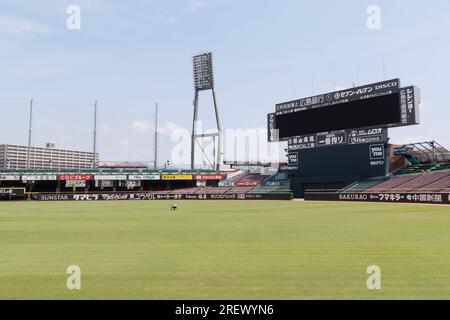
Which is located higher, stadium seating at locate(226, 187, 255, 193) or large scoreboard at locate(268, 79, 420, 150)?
large scoreboard at locate(268, 79, 420, 150)

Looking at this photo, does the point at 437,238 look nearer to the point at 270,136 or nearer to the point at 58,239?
the point at 58,239

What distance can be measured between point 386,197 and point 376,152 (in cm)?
954

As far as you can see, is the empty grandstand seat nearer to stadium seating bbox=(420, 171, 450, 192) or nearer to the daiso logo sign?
stadium seating bbox=(420, 171, 450, 192)

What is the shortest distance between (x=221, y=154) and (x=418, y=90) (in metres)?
48.2

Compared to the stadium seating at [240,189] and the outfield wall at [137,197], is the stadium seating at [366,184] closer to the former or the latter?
the outfield wall at [137,197]

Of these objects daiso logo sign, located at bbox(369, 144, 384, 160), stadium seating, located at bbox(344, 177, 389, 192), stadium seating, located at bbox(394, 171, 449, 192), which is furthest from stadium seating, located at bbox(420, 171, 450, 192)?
daiso logo sign, located at bbox(369, 144, 384, 160)

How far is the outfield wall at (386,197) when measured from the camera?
38.7m

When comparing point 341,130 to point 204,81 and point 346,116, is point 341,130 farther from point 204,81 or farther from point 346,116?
point 204,81

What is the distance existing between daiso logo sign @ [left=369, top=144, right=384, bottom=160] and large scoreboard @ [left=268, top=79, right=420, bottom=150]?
1.62 metres

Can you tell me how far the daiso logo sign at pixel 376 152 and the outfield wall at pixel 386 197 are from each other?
272 inches

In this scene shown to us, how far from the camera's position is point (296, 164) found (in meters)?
62.4

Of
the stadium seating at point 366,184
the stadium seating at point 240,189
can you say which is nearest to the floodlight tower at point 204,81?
the stadium seating at point 240,189

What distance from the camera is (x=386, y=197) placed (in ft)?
147

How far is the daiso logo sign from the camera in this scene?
51.8m
